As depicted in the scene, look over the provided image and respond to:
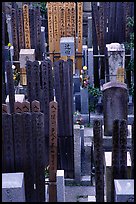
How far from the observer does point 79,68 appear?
13.9 meters

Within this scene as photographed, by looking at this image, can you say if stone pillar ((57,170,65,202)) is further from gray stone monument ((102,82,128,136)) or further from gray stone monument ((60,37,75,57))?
gray stone monument ((60,37,75,57))

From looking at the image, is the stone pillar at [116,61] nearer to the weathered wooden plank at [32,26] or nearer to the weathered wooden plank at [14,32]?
the weathered wooden plank at [32,26]

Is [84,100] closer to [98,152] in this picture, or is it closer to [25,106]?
[25,106]

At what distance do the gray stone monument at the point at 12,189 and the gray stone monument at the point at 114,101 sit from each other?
3137 mm

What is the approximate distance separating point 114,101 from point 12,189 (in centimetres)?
347

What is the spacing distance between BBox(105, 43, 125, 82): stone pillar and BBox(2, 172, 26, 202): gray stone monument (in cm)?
539

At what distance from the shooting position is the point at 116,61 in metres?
12.8

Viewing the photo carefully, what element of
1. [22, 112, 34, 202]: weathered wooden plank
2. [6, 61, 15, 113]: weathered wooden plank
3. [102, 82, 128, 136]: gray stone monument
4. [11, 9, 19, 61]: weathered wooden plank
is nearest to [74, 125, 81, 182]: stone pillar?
[102, 82, 128, 136]: gray stone monument

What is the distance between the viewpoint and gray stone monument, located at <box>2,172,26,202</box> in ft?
26.3

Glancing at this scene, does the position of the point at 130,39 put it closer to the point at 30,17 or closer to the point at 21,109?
the point at 30,17

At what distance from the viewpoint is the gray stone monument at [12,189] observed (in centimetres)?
801

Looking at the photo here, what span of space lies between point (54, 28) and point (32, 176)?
5.79 m

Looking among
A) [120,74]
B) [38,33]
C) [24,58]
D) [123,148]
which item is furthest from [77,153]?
[38,33]

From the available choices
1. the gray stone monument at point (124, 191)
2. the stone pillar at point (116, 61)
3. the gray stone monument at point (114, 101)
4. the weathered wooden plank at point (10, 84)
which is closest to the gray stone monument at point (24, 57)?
the stone pillar at point (116, 61)
